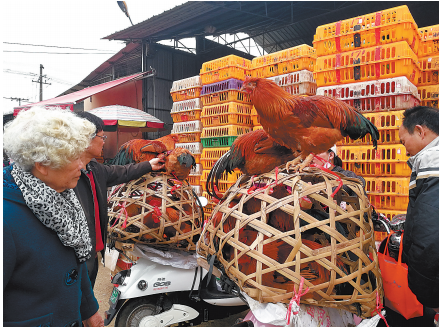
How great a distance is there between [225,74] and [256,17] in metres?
5.36

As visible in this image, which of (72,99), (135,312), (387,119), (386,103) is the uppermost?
(72,99)

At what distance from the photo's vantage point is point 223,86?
4.60 meters

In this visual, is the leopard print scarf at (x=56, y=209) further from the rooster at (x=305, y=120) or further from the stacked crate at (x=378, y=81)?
the stacked crate at (x=378, y=81)

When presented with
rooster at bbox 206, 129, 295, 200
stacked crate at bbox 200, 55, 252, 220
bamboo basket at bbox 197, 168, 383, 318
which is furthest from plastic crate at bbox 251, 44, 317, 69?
bamboo basket at bbox 197, 168, 383, 318

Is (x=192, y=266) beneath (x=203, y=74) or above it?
beneath

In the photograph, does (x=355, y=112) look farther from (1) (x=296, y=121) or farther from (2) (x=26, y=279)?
(2) (x=26, y=279)

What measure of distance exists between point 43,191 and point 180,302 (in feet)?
5.47

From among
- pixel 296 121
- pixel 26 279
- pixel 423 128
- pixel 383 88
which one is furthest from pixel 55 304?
pixel 383 88

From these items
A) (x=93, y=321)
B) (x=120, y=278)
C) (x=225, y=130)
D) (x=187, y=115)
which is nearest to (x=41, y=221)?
(x=93, y=321)

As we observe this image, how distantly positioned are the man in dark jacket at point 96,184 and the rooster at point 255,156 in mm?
719

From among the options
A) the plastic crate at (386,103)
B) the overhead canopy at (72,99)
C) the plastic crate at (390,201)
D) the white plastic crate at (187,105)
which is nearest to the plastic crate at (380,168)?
the plastic crate at (390,201)

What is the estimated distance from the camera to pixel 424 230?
130cm

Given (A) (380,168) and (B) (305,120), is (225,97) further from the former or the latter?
(B) (305,120)

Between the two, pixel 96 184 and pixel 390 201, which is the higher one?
pixel 96 184
